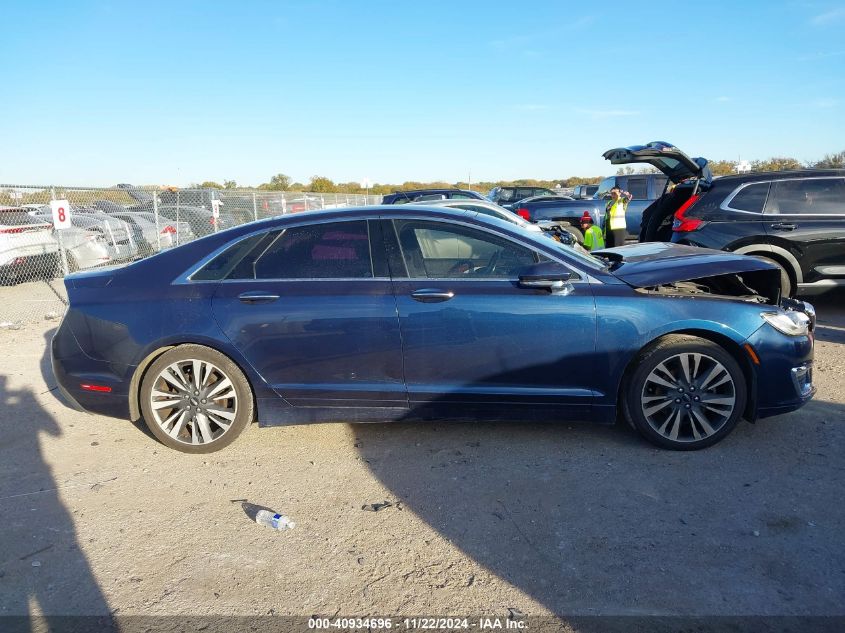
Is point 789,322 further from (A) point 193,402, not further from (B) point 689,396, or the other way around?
(A) point 193,402

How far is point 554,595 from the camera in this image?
2527 mm

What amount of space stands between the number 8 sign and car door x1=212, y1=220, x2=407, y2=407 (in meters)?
5.92

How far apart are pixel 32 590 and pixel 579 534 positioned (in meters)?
2.58

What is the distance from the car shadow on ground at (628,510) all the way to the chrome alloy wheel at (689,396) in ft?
0.61

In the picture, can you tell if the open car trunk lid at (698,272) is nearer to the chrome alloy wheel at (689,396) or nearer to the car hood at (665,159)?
the chrome alloy wheel at (689,396)

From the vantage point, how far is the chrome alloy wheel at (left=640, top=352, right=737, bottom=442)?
370cm

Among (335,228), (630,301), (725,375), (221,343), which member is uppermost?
(335,228)

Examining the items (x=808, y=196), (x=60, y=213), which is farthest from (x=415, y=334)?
(x=60, y=213)

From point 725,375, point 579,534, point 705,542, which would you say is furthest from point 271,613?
point 725,375

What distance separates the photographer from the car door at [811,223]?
688 centimetres

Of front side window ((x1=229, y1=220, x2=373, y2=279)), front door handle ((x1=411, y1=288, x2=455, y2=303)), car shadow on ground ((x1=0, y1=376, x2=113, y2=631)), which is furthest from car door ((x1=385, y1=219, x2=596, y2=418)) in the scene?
car shadow on ground ((x1=0, y1=376, x2=113, y2=631))

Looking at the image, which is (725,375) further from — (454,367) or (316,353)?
(316,353)

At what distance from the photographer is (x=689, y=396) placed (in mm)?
3717


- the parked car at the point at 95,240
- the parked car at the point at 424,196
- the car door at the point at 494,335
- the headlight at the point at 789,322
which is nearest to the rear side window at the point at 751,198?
the headlight at the point at 789,322
